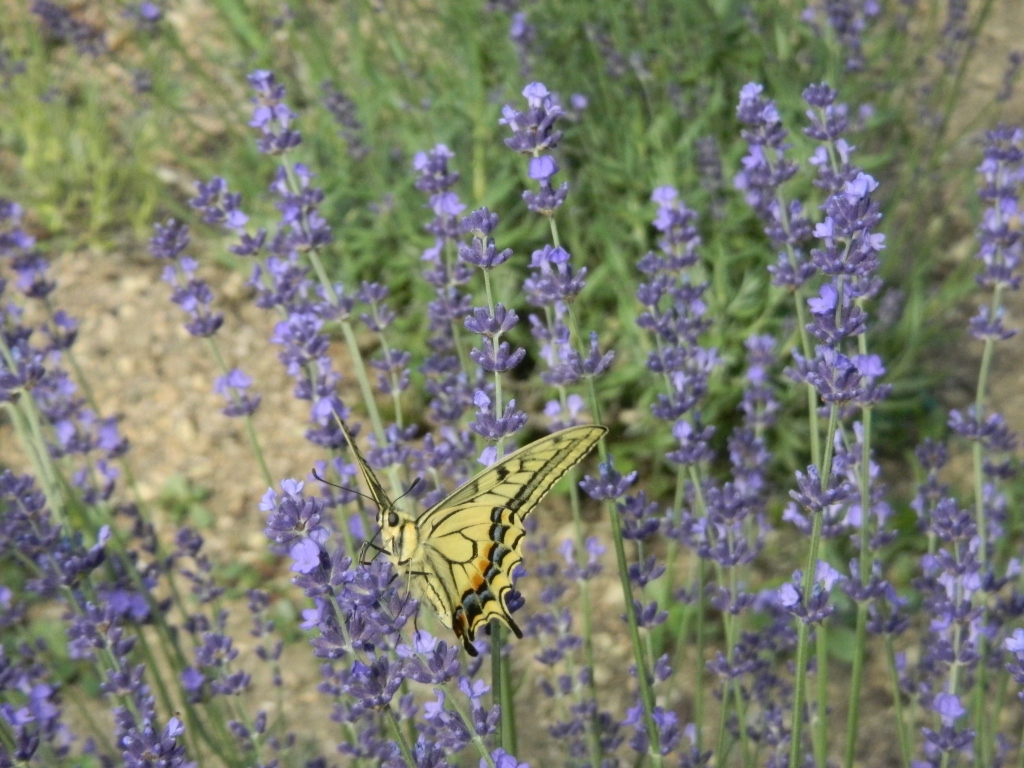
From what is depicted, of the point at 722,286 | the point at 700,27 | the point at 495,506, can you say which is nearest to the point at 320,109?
the point at 700,27

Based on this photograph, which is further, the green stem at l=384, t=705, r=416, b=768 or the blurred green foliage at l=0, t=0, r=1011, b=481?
the blurred green foliage at l=0, t=0, r=1011, b=481

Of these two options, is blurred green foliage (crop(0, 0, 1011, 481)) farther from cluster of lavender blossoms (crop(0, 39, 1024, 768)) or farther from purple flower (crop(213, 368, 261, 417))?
purple flower (crop(213, 368, 261, 417))

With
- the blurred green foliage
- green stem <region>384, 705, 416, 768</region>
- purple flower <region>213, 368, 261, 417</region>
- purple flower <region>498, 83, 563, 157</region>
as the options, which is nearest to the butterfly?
green stem <region>384, 705, 416, 768</region>

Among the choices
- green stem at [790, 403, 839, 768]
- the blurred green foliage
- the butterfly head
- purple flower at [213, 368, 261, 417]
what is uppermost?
the blurred green foliage

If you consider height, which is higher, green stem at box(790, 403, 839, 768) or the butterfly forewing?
the butterfly forewing

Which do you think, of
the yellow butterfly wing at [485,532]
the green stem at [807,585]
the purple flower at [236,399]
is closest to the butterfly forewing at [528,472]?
the yellow butterfly wing at [485,532]

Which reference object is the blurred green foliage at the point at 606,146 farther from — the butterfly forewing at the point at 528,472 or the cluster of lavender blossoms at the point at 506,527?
the butterfly forewing at the point at 528,472

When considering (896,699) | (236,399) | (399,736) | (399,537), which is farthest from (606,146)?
(399,736)

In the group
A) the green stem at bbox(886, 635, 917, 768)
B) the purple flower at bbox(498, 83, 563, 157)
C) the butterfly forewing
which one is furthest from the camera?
the green stem at bbox(886, 635, 917, 768)

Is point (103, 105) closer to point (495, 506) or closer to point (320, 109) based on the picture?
point (320, 109)
